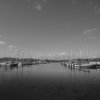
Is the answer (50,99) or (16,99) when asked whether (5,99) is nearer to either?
(16,99)

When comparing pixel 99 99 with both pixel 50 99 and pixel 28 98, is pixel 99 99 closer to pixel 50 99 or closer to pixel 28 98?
pixel 50 99

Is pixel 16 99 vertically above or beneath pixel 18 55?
beneath

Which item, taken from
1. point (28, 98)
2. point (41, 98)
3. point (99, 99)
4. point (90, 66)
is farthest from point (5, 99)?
point (90, 66)

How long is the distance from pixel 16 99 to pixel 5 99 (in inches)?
90.1

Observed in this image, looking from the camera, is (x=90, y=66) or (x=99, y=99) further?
(x=90, y=66)

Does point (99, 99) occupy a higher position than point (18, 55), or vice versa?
point (18, 55)

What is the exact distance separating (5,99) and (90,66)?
79.9 meters

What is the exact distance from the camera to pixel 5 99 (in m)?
21.9

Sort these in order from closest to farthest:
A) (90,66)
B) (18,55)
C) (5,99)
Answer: (5,99)
(90,66)
(18,55)

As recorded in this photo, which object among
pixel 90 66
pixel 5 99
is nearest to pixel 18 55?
pixel 90 66

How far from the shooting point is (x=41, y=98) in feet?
74.4

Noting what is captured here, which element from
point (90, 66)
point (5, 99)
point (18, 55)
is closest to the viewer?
point (5, 99)

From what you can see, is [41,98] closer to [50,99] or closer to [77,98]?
[50,99]

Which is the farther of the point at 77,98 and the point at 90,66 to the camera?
the point at 90,66
